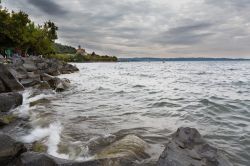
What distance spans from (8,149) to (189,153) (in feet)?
11.8

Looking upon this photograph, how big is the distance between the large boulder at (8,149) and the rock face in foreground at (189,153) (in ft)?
9.48

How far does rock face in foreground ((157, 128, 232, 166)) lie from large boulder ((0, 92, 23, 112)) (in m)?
8.43

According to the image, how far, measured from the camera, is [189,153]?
558cm

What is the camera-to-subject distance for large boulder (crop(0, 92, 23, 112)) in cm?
1185

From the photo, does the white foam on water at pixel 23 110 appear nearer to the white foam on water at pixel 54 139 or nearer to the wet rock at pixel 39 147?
the white foam on water at pixel 54 139

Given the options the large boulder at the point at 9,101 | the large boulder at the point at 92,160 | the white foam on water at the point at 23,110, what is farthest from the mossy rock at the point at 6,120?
the large boulder at the point at 92,160

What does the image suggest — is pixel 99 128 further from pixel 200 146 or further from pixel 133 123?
pixel 200 146

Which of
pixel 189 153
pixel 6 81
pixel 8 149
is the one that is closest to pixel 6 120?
pixel 8 149

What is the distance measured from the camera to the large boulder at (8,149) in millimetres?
5559

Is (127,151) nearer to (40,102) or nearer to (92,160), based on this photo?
(92,160)

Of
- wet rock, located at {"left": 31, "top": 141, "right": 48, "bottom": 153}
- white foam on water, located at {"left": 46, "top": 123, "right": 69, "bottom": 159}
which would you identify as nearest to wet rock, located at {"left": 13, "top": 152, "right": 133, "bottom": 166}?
white foam on water, located at {"left": 46, "top": 123, "right": 69, "bottom": 159}

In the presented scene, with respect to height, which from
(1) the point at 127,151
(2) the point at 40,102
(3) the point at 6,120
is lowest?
(2) the point at 40,102

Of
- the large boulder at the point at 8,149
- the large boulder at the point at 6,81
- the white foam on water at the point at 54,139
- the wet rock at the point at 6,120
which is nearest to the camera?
the large boulder at the point at 8,149

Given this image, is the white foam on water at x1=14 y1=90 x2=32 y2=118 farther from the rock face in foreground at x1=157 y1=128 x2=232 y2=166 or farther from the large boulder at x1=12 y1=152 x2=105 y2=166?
the rock face in foreground at x1=157 y1=128 x2=232 y2=166
